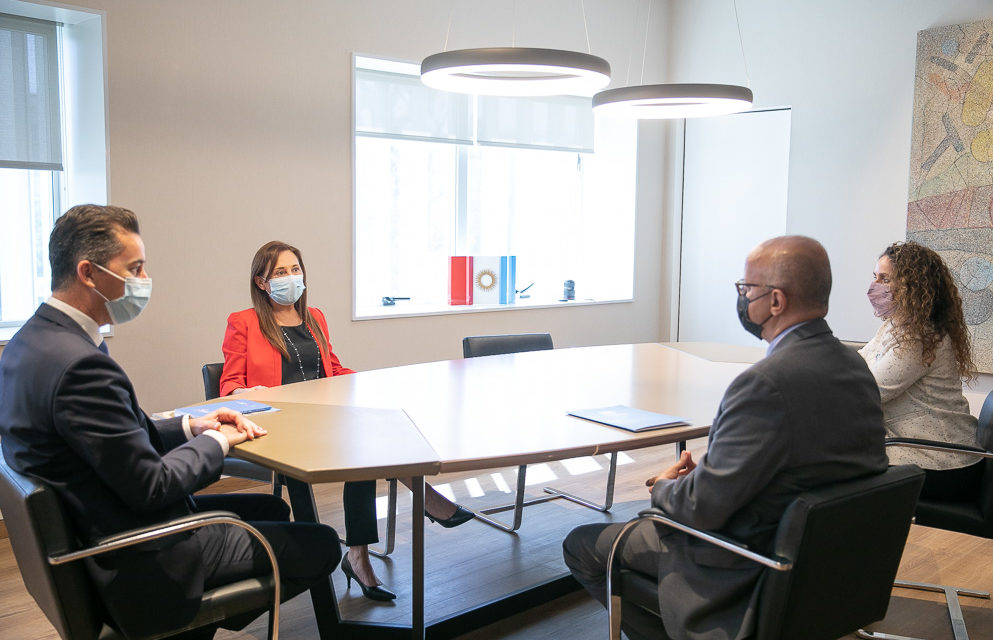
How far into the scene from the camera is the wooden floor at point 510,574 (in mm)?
3053

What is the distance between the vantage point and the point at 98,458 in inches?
72.7

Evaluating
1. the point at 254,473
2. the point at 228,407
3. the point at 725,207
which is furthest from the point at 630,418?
the point at 725,207

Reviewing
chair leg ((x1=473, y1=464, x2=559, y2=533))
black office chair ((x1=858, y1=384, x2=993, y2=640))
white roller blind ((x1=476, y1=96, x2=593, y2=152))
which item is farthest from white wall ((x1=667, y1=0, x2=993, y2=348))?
chair leg ((x1=473, y1=464, x2=559, y2=533))

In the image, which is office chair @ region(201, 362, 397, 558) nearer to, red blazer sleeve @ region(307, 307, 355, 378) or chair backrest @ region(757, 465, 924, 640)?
red blazer sleeve @ region(307, 307, 355, 378)

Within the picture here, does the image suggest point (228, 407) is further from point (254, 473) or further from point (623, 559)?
point (623, 559)

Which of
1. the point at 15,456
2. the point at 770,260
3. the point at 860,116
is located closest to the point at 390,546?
the point at 15,456

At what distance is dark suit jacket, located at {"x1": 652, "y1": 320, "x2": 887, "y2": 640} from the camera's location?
1885 millimetres

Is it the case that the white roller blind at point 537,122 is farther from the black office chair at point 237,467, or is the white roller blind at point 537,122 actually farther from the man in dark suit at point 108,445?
the man in dark suit at point 108,445

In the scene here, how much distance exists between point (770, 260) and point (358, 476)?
116 cm

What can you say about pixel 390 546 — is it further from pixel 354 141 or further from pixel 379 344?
pixel 354 141

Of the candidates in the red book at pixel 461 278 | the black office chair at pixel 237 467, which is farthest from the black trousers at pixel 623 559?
the red book at pixel 461 278

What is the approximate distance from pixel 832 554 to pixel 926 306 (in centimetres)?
155

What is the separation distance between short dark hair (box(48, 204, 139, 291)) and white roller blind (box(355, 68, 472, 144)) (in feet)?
10.6

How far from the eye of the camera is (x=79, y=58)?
4.16 m
